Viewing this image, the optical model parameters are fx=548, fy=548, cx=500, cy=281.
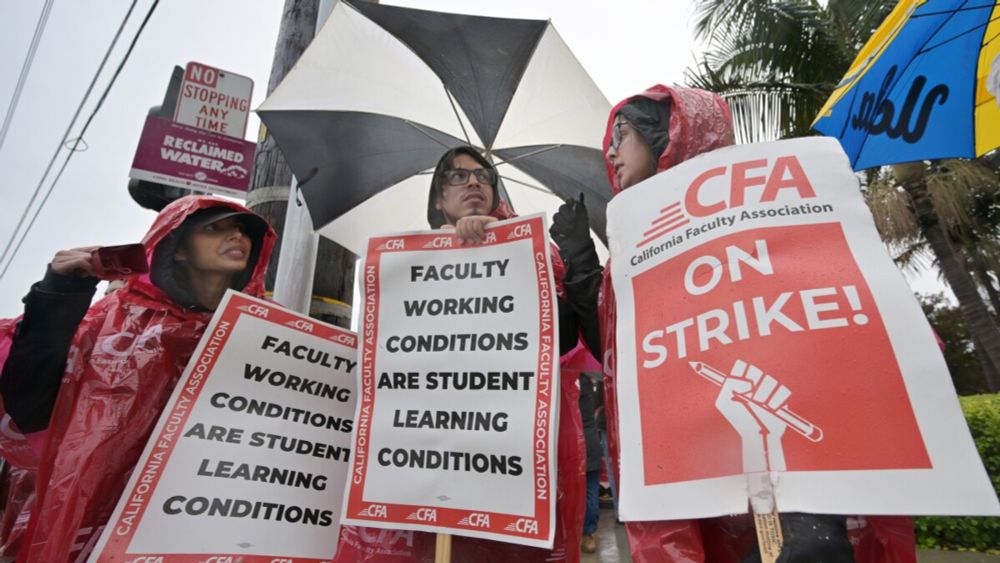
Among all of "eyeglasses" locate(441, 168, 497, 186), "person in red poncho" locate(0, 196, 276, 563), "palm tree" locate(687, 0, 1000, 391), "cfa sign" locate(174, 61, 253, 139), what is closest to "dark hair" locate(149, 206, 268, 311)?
"person in red poncho" locate(0, 196, 276, 563)

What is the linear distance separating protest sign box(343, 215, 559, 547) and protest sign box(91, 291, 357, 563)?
11.6 inches

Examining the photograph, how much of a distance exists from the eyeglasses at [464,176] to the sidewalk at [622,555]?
2.80 m

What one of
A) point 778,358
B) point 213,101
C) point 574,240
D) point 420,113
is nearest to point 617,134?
point 574,240

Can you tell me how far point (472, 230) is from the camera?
1760 mm

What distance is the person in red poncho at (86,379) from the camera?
5.12 feet

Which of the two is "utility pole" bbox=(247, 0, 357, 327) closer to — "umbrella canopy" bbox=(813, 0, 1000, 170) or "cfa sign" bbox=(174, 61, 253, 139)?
"cfa sign" bbox=(174, 61, 253, 139)

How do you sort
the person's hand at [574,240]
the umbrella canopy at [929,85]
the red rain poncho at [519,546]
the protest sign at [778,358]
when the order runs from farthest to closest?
1. the umbrella canopy at [929,85]
2. the person's hand at [574,240]
3. the red rain poncho at [519,546]
4. the protest sign at [778,358]

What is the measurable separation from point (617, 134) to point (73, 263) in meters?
1.68

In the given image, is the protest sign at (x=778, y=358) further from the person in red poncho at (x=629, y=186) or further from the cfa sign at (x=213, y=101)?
the cfa sign at (x=213, y=101)

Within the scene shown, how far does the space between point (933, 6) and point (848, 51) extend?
705 cm

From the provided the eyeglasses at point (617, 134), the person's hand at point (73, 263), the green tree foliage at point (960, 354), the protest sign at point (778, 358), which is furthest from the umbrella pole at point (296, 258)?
the green tree foliage at point (960, 354)

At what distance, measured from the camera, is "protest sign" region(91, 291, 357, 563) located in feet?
5.23

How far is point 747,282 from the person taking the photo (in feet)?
3.69

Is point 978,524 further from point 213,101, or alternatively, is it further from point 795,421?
point 213,101
